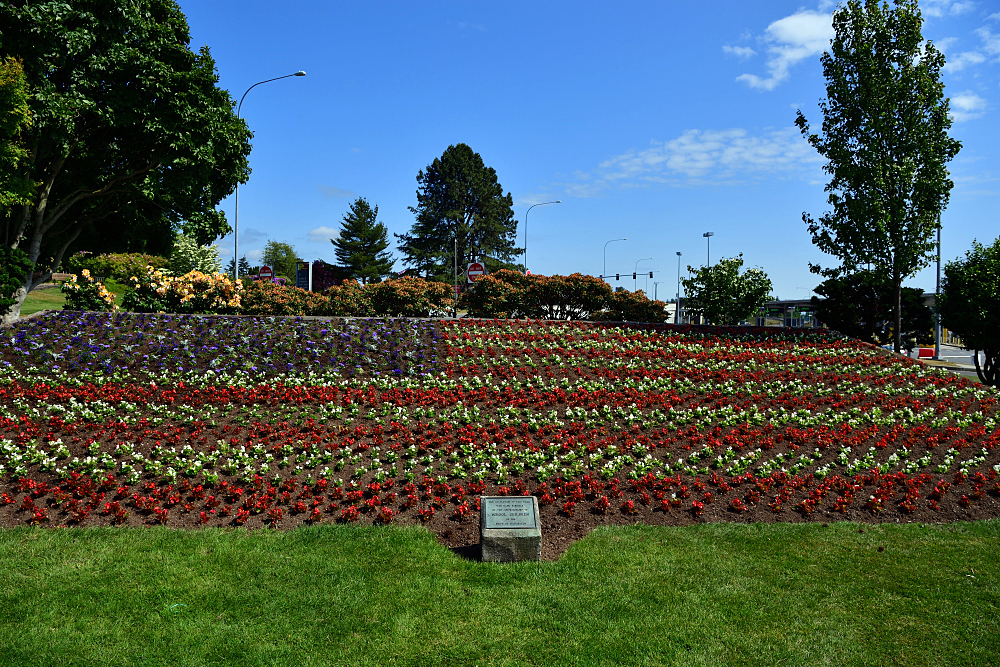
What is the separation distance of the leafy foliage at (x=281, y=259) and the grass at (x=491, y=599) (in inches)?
2431

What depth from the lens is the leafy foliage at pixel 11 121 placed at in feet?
42.9

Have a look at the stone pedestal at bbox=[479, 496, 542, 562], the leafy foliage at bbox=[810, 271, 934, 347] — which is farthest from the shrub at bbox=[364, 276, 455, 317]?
the stone pedestal at bbox=[479, 496, 542, 562]

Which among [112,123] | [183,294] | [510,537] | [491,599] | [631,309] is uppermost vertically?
[112,123]

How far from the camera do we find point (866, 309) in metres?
20.0

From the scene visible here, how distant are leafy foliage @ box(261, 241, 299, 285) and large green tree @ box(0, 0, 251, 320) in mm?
44903

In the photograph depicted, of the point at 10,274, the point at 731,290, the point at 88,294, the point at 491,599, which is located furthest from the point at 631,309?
the point at 10,274

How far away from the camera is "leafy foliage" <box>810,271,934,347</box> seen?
19.9 metres

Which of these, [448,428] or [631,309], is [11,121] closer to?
[448,428]

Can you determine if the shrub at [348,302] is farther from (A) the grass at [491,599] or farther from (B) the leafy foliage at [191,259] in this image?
(B) the leafy foliage at [191,259]

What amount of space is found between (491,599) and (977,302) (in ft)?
52.3

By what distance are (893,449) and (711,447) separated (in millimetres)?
2895

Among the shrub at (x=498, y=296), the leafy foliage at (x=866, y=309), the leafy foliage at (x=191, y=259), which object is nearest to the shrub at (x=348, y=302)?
the shrub at (x=498, y=296)

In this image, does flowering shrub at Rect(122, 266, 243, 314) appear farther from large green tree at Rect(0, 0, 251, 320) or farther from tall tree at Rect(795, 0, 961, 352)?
tall tree at Rect(795, 0, 961, 352)

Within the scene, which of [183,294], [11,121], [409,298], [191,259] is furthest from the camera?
[191,259]
